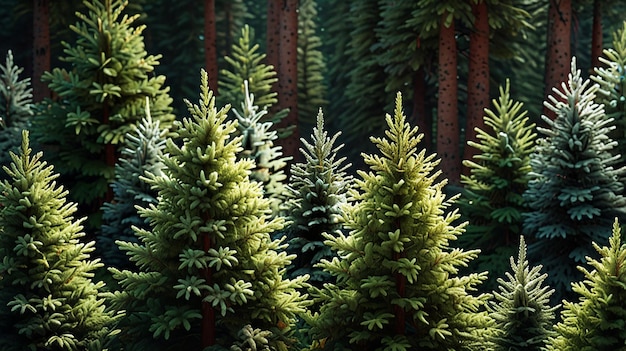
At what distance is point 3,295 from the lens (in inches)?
432

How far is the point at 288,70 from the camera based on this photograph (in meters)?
24.6

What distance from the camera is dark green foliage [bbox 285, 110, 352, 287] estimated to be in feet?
44.1

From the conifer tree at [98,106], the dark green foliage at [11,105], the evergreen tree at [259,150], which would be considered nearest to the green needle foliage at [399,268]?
the evergreen tree at [259,150]

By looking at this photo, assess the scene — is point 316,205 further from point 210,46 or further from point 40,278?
point 210,46

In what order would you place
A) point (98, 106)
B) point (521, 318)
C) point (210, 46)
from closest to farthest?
point (521, 318) < point (98, 106) < point (210, 46)

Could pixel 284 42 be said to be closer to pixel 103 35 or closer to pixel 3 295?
pixel 103 35

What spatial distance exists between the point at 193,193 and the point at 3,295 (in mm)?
3270

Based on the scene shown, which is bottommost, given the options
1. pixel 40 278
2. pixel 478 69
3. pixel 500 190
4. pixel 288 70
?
pixel 40 278

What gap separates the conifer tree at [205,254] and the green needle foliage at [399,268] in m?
0.79

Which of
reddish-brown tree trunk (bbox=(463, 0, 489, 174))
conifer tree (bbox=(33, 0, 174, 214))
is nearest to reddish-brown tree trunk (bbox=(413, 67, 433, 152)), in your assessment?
reddish-brown tree trunk (bbox=(463, 0, 489, 174))

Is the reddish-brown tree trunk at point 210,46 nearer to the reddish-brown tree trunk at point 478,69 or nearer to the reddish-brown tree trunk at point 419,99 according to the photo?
the reddish-brown tree trunk at point 419,99

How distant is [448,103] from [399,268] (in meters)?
12.7

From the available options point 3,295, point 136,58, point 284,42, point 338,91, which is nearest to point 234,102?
point 284,42

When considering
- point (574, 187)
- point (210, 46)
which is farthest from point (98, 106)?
point (210, 46)
